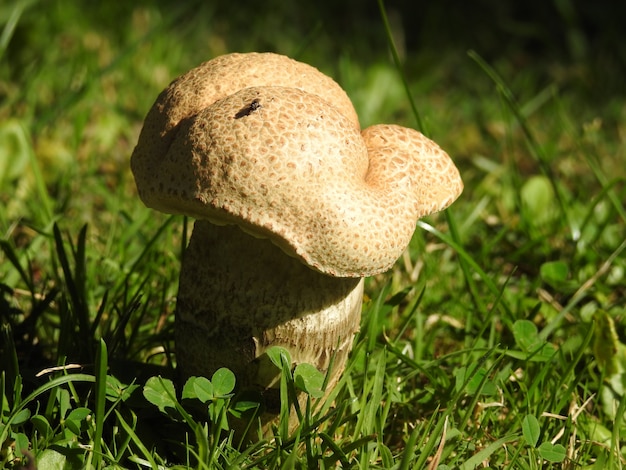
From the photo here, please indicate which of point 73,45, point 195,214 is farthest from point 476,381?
point 73,45

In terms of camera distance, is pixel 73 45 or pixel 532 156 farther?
pixel 73 45

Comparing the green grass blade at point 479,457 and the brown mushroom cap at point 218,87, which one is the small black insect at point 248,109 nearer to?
the brown mushroom cap at point 218,87

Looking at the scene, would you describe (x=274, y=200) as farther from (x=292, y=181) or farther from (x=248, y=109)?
(x=248, y=109)

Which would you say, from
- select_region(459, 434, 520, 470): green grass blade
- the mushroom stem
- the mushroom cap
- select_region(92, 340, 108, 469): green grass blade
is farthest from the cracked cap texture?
select_region(459, 434, 520, 470): green grass blade

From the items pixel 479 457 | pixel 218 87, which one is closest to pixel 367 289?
pixel 479 457

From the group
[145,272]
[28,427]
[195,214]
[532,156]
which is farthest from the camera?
[532,156]

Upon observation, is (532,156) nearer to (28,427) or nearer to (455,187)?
(455,187)

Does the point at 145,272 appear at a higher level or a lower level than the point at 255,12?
lower

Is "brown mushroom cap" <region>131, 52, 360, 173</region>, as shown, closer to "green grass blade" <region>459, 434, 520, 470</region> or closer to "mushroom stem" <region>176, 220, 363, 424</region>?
"mushroom stem" <region>176, 220, 363, 424</region>
